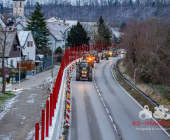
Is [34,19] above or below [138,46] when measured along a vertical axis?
above

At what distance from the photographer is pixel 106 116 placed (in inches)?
670

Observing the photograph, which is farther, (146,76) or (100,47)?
(100,47)

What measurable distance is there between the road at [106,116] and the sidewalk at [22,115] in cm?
255

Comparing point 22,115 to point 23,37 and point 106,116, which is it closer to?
point 106,116

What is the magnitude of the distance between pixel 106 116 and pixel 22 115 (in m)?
5.72

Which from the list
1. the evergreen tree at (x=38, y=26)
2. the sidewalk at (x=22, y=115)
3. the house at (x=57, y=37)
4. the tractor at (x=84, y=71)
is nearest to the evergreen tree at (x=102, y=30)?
the house at (x=57, y=37)

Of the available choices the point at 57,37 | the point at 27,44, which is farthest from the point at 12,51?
the point at 57,37

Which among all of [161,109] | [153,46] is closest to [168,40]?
[153,46]

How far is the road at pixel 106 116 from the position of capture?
44.4 ft

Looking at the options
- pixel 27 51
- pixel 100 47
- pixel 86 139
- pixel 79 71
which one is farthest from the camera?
pixel 100 47

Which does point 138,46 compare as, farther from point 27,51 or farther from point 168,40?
point 27,51

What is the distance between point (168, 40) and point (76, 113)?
21760 millimetres

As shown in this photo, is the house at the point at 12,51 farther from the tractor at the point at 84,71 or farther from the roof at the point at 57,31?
the roof at the point at 57,31

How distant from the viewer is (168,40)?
3456cm
